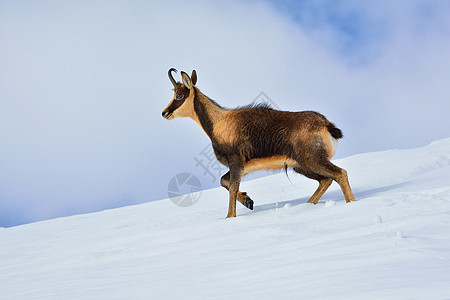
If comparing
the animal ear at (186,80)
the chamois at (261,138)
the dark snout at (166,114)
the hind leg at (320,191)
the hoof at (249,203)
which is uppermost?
the animal ear at (186,80)

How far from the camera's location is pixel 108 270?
4.79 metres

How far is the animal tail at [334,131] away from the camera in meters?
6.65

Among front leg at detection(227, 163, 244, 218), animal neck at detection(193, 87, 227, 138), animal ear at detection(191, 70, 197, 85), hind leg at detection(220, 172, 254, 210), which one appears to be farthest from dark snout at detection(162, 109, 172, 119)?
front leg at detection(227, 163, 244, 218)

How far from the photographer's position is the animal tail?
6.65 meters

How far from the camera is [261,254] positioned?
14.2 ft

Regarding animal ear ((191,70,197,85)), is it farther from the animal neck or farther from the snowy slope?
the snowy slope

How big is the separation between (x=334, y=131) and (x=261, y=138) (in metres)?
1.01

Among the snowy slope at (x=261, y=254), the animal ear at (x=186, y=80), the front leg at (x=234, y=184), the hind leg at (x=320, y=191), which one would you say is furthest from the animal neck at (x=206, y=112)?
the hind leg at (x=320, y=191)

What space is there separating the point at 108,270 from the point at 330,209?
8.86 ft

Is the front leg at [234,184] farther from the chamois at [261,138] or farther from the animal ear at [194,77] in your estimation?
the animal ear at [194,77]

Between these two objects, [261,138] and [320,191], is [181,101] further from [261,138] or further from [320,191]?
[320,191]

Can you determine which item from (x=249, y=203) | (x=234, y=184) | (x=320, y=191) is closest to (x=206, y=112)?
(x=234, y=184)

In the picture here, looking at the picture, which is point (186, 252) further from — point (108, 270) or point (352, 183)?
point (352, 183)

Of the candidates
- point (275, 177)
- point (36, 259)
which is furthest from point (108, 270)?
point (275, 177)
